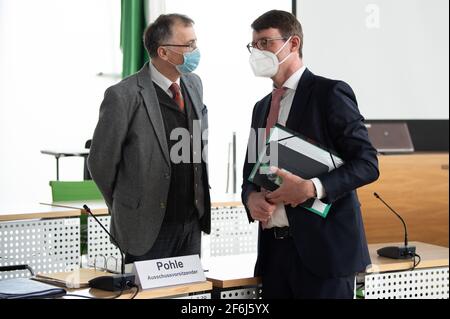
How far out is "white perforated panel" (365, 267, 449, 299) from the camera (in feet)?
9.67

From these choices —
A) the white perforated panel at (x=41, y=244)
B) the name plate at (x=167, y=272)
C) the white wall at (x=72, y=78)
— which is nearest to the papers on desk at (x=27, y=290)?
the name plate at (x=167, y=272)

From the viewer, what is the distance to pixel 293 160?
96.5 inches

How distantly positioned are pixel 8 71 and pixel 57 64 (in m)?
0.46

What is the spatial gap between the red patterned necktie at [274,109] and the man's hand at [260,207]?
0.80ft

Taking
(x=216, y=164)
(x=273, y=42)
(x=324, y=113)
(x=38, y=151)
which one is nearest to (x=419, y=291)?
(x=324, y=113)

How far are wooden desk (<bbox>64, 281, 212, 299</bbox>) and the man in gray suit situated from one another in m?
0.57

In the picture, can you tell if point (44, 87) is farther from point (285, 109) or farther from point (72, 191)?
point (285, 109)

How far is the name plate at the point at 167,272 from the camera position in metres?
2.42

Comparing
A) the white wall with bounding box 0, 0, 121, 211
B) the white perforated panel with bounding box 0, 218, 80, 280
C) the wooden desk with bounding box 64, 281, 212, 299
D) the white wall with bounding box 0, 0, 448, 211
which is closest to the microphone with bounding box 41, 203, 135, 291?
the wooden desk with bounding box 64, 281, 212, 299

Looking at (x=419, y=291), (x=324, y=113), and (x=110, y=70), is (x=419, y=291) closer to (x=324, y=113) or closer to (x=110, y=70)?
(x=324, y=113)

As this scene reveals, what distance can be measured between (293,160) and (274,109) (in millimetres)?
234

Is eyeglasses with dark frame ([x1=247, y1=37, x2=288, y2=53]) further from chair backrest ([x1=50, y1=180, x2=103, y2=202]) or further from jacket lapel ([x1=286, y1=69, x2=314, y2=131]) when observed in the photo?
chair backrest ([x1=50, y1=180, x2=103, y2=202])

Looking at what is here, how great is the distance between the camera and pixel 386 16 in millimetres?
5668

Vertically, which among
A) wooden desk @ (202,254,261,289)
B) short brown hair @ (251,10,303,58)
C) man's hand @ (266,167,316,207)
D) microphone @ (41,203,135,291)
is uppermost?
short brown hair @ (251,10,303,58)
